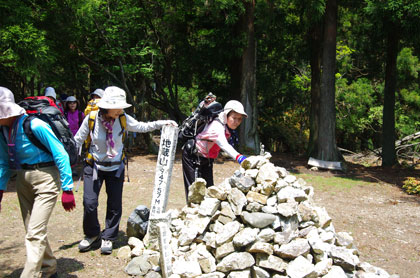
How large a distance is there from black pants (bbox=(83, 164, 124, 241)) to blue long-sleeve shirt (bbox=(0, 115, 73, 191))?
40.5 inches

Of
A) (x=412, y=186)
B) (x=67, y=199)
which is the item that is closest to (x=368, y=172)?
(x=412, y=186)

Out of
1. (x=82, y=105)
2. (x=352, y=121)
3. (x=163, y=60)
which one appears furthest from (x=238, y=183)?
(x=352, y=121)

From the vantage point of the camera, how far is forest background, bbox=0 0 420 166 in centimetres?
1098

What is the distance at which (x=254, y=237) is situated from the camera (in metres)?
3.95

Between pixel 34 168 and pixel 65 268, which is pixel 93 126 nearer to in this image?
pixel 34 168

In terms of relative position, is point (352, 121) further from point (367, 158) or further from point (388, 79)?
point (388, 79)

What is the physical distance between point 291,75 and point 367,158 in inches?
213

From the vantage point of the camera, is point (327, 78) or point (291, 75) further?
point (291, 75)

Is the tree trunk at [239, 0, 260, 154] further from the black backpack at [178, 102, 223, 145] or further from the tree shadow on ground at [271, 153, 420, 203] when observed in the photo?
the black backpack at [178, 102, 223, 145]

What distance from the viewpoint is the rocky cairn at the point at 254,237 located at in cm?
393

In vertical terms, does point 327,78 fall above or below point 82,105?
above

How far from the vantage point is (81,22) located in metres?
11.8

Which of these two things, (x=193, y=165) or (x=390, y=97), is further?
(x=390, y=97)

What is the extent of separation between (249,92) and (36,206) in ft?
36.3
